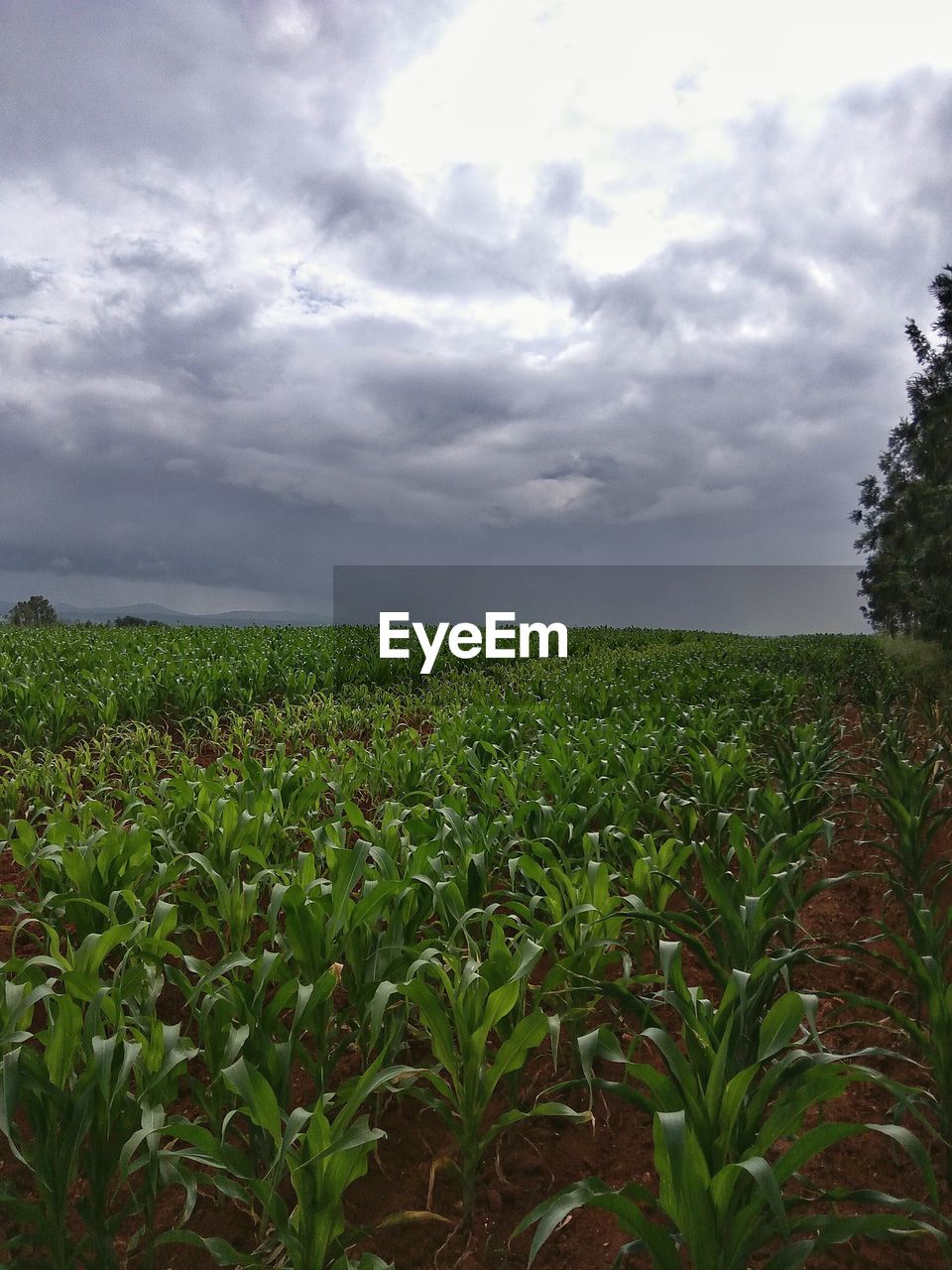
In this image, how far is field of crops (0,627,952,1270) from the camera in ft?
6.40

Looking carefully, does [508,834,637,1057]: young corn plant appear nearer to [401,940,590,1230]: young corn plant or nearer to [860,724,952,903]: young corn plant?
[401,940,590,1230]: young corn plant

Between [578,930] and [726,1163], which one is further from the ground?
[578,930]

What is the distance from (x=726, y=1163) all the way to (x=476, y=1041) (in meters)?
0.74

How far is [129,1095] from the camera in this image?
88.9 inches

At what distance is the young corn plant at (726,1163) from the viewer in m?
1.72

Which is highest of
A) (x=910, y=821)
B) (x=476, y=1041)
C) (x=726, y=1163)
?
(x=910, y=821)

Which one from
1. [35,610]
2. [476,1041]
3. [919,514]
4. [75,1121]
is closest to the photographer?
[75,1121]

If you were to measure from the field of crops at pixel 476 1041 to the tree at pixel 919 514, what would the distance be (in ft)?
62.4

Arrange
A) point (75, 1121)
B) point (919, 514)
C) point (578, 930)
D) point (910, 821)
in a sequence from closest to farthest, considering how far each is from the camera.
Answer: point (75, 1121) < point (578, 930) < point (910, 821) < point (919, 514)

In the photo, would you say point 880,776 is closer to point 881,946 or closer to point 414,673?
point 881,946

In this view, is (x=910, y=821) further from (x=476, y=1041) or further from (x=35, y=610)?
(x=35, y=610)

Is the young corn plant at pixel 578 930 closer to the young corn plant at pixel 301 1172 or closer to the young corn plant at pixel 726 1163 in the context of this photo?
the young corn plant at pixel 726 1163

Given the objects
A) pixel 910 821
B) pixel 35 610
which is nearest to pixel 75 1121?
pixel 910 821

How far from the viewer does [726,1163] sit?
1959mm
